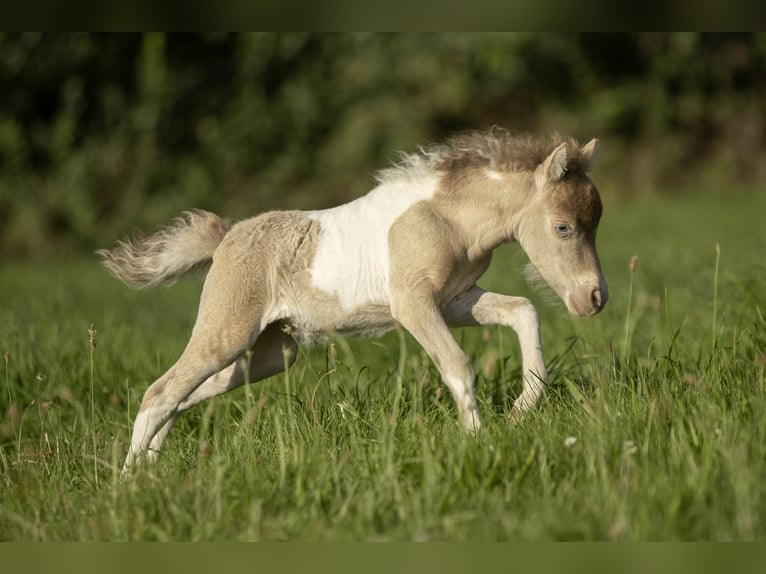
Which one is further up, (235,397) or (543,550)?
(235,397)

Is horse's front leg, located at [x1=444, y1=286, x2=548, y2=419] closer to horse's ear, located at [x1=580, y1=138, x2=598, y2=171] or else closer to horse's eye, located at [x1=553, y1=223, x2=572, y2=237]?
horse's eye, located at [x1=553, y1=223, x2=572, y2=237]

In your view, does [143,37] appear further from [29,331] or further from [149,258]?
[149,258]

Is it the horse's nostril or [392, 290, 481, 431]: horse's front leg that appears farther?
the horse's nostril

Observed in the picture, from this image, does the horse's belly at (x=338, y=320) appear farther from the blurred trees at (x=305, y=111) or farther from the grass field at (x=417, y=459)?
the blurred trees at (x=305, y=111)

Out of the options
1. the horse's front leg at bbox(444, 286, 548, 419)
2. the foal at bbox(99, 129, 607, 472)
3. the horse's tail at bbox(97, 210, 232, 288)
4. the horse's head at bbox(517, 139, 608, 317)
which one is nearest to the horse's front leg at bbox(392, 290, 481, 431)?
the foal at bbox(99, 129, 607, 472)

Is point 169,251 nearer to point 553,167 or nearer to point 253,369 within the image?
point 253,369

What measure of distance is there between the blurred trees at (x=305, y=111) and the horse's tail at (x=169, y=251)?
1279 cm

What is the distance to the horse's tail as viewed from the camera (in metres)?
5.69

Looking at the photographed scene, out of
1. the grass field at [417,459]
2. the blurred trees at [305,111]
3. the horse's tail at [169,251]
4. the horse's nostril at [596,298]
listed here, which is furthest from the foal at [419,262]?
the blurred trees at [305,111]

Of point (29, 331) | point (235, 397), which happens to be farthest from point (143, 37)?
point (235, 397)

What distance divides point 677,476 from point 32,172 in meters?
16.8

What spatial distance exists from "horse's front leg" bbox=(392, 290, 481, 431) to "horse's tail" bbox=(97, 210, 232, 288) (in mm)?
1341

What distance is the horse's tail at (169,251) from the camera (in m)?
5.69

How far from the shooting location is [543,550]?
124 inches
